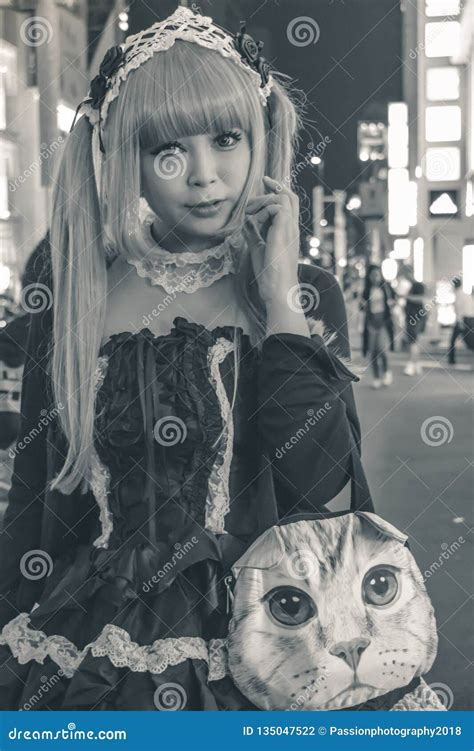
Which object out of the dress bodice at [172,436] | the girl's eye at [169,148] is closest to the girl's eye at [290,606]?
the dress bodice at [172,436]

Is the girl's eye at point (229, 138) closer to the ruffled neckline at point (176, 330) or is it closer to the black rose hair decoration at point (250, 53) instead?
the black rose hair decoration at point (250, 53)

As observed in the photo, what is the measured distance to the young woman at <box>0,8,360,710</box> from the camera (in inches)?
39.7

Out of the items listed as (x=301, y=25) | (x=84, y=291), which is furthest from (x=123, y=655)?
(x=301, y=25)

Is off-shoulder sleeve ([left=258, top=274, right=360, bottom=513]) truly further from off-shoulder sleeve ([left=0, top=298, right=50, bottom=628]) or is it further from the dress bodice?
off-shoulder sleeve ([left=0, top=298, right=50, bottom=628])

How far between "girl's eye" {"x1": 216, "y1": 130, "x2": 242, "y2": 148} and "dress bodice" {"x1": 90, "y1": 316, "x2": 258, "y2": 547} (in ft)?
0.79

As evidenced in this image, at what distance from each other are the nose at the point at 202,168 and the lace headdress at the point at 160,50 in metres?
0.11

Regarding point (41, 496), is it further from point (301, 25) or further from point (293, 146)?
point (301, 25)

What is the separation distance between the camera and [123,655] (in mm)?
993

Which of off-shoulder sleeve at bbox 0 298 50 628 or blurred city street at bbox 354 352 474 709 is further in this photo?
blurred city street at bbox 354 352 474 709

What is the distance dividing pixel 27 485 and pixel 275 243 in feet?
1.59

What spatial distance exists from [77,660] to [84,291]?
1.56ft

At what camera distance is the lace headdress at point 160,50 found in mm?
1064

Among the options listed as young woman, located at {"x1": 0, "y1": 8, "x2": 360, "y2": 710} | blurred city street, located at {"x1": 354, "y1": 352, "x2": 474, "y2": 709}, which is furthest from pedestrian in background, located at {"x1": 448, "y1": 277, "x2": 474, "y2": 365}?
young woman, located at {"x1": 0, "y1": 8, "x2": 360, "y2": 710}

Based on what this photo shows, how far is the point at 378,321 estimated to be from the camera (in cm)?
174
